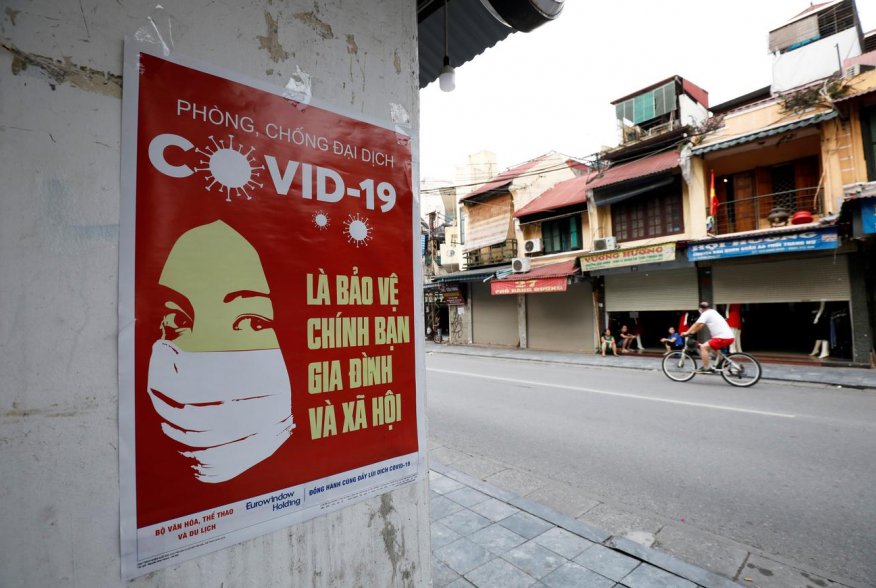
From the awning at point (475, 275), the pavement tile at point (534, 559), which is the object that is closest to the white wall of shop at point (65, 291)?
the pavement tile at point (534, 559)

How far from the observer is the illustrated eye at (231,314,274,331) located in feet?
3.82

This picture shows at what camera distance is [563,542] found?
9.82ft

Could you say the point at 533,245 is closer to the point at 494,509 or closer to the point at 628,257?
the point at 628,257

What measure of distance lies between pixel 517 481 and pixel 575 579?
5.50 feet

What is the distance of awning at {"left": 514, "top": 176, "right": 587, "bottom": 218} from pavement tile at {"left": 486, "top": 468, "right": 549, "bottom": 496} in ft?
44.6

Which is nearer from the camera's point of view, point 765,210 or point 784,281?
point 784,281

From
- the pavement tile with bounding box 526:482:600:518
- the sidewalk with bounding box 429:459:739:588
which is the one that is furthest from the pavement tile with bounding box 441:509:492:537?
the pavement tile with bounding box 526:482:600:518

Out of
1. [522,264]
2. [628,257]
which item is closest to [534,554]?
[628,257]

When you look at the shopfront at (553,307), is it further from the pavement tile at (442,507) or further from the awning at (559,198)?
the pavement tile at (442,507)

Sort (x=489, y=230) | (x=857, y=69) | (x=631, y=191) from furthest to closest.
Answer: (x=489, y=230) → (x=631, y=191) → (x=857, y=69)

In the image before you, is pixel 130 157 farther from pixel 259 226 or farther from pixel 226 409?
pixel 226 409

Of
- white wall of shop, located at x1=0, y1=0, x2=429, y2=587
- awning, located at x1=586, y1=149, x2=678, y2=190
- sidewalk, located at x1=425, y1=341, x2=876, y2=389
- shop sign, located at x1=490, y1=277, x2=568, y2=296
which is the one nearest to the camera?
white wall of shop, located at x1=0, y1=0, x2=429, y2=587

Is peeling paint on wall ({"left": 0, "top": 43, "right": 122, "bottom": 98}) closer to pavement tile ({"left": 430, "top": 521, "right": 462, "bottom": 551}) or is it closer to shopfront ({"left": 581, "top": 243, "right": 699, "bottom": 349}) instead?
pavement tile ({"left": 430, "top": 521, "right": 462, "bottom": 551})

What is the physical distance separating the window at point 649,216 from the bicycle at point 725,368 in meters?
5.86
